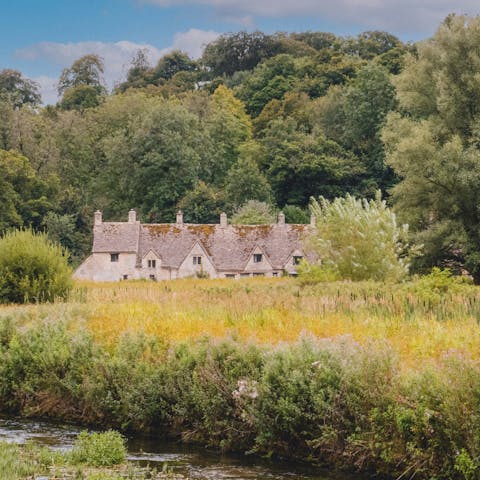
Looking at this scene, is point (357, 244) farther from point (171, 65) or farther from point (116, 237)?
point (171, 65)

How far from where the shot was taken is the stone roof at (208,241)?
8300 centimetres

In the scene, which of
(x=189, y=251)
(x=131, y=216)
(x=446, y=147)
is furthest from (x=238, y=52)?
(x=446, y=147)

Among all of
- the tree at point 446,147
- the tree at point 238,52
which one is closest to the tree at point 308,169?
the tree at point 446,147

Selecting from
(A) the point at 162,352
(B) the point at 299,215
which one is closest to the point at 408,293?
(A) the point at 162,352

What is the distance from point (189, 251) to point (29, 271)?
52.6 metres

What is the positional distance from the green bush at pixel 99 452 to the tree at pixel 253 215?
250 feet

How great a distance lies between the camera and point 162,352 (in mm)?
19000

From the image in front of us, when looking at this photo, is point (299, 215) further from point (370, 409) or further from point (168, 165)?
point (370, 409)

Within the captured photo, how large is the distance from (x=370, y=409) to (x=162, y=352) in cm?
589

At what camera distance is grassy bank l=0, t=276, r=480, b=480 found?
1359 cm

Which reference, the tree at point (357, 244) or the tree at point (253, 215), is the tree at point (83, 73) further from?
the tree at point (357, 244)

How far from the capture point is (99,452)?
14.5 m

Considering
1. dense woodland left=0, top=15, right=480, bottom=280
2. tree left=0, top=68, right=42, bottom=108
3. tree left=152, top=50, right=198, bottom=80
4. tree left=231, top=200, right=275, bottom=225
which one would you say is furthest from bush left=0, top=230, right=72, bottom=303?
tree left=152, top=50, right=198, bottom=80

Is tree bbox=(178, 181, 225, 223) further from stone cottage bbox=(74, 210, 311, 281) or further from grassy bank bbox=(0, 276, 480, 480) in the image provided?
grassy bank bbox=(0, 276, 480, 480)
